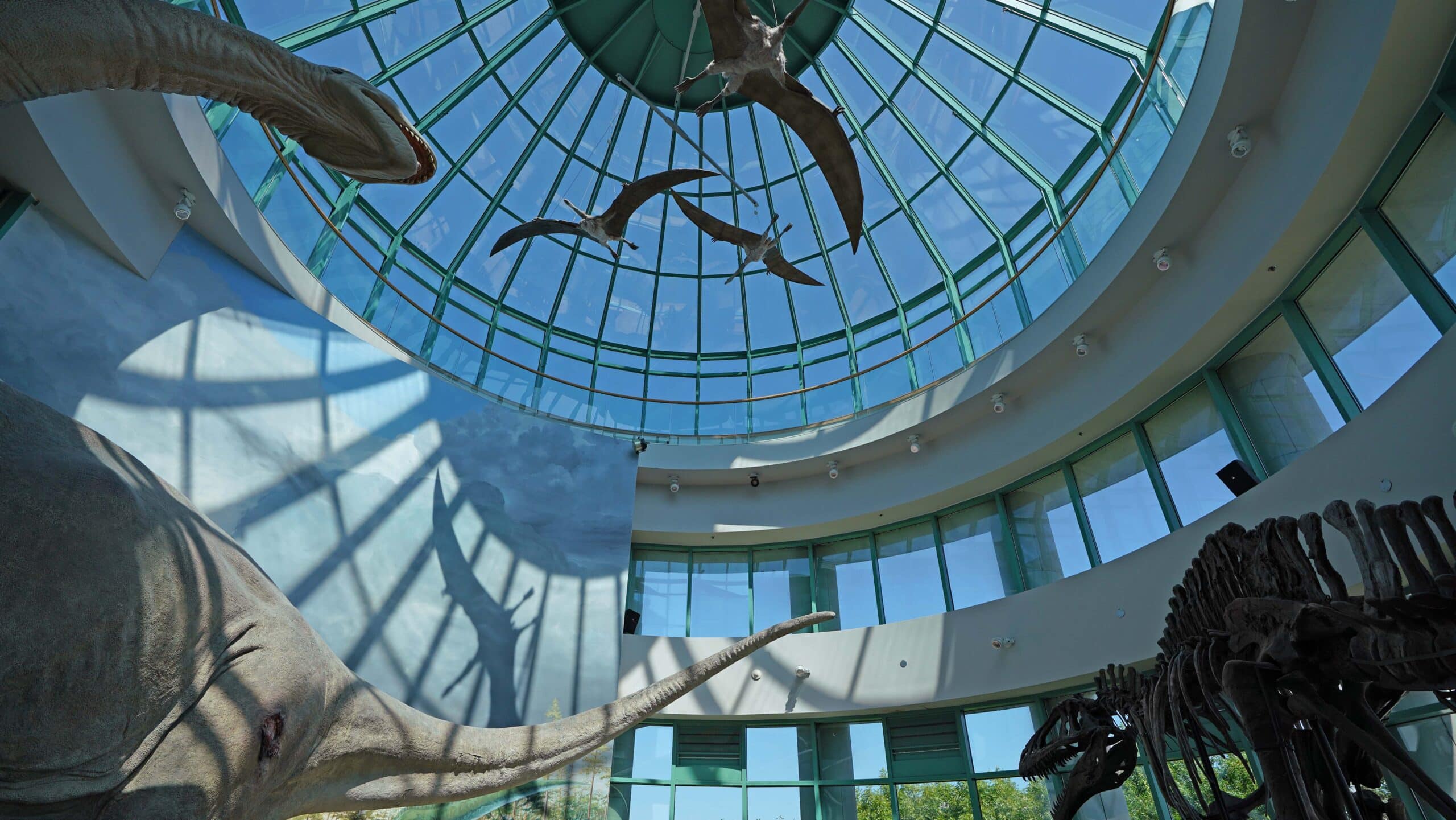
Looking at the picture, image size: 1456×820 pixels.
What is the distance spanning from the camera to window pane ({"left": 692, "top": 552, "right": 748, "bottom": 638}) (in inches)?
571

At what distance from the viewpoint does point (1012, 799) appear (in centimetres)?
1092

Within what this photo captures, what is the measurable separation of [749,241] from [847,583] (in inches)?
278

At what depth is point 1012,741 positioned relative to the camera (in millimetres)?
11344

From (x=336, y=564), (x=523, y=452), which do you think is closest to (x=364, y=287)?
(x=523, y=452)

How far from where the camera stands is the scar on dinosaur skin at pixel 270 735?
3.00 metres

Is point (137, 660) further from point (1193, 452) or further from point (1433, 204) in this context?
point (1193, 452)

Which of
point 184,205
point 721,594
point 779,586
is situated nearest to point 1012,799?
point 779,586

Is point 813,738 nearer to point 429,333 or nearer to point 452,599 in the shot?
point 452,599

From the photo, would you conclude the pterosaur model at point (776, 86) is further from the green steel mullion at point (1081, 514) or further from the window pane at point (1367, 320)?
the green steel mullion at point (1081, 514)

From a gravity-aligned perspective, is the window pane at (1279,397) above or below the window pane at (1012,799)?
above

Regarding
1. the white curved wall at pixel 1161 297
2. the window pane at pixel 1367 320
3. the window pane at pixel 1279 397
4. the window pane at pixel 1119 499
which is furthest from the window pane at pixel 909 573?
the window pane at pixel 1367 320

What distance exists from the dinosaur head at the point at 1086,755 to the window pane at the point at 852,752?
5933 mm

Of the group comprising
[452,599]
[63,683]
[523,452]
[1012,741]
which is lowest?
[63,683]

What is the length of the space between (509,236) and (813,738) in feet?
32.8
